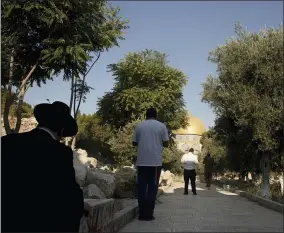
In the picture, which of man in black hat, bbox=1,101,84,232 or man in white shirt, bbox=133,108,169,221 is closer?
man in black hat, bbox=1,101,84,232

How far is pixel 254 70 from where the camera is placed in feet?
50.6

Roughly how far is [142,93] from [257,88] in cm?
2473

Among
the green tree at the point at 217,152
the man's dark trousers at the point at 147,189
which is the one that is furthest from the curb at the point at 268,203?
the green tree at the point at 217,152

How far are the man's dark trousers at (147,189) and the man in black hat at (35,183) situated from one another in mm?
3633

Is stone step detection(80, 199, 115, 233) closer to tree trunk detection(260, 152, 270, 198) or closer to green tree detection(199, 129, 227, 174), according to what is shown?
tree trunk detection(260, 152, 270, 198)

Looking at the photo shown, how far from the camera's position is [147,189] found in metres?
6.70

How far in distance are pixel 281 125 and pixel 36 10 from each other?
9.38 metres

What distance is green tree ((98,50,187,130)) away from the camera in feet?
130

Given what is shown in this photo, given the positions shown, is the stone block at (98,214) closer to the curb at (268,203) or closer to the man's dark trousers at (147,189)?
the man's dark trousers at (147,189)

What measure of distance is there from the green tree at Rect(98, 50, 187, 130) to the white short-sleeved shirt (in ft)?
106

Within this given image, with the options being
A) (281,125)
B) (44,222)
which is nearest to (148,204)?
(44,222)

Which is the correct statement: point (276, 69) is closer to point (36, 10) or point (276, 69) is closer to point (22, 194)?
point (36, 10)

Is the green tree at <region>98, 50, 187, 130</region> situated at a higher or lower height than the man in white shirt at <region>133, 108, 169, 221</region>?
higher

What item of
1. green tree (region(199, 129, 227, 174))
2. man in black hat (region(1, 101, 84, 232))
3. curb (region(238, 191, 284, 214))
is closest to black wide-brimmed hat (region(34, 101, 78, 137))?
man in black hat (region(1, 101, 84, 232))
